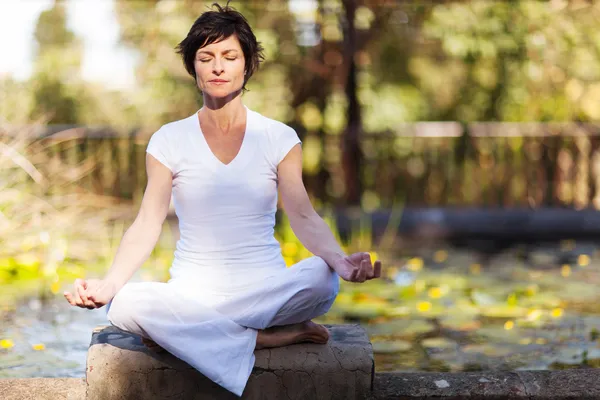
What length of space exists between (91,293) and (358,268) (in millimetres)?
712

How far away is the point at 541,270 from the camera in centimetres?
561

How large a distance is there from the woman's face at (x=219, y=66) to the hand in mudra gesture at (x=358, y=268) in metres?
0.61

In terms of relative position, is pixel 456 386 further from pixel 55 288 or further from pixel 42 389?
pixel 55 288

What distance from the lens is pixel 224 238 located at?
2502 millimetres

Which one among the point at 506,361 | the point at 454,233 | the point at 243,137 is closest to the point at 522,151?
the point at 454,233

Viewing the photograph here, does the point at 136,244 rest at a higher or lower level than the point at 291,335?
higher

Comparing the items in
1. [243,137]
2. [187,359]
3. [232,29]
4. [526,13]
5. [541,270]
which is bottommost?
[541,270]

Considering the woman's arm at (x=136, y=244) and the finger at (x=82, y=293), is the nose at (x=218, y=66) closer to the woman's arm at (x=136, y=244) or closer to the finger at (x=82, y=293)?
the woman's arm at (x=136, y=244)

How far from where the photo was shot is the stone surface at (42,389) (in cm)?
256

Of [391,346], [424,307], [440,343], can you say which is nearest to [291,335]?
[391,346]

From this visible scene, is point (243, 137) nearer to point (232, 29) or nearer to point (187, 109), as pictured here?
point (232, 29)

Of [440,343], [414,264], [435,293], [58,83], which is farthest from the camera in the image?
[58,83]

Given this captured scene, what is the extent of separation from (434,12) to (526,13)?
100 cm

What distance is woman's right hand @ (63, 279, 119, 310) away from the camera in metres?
2.26
